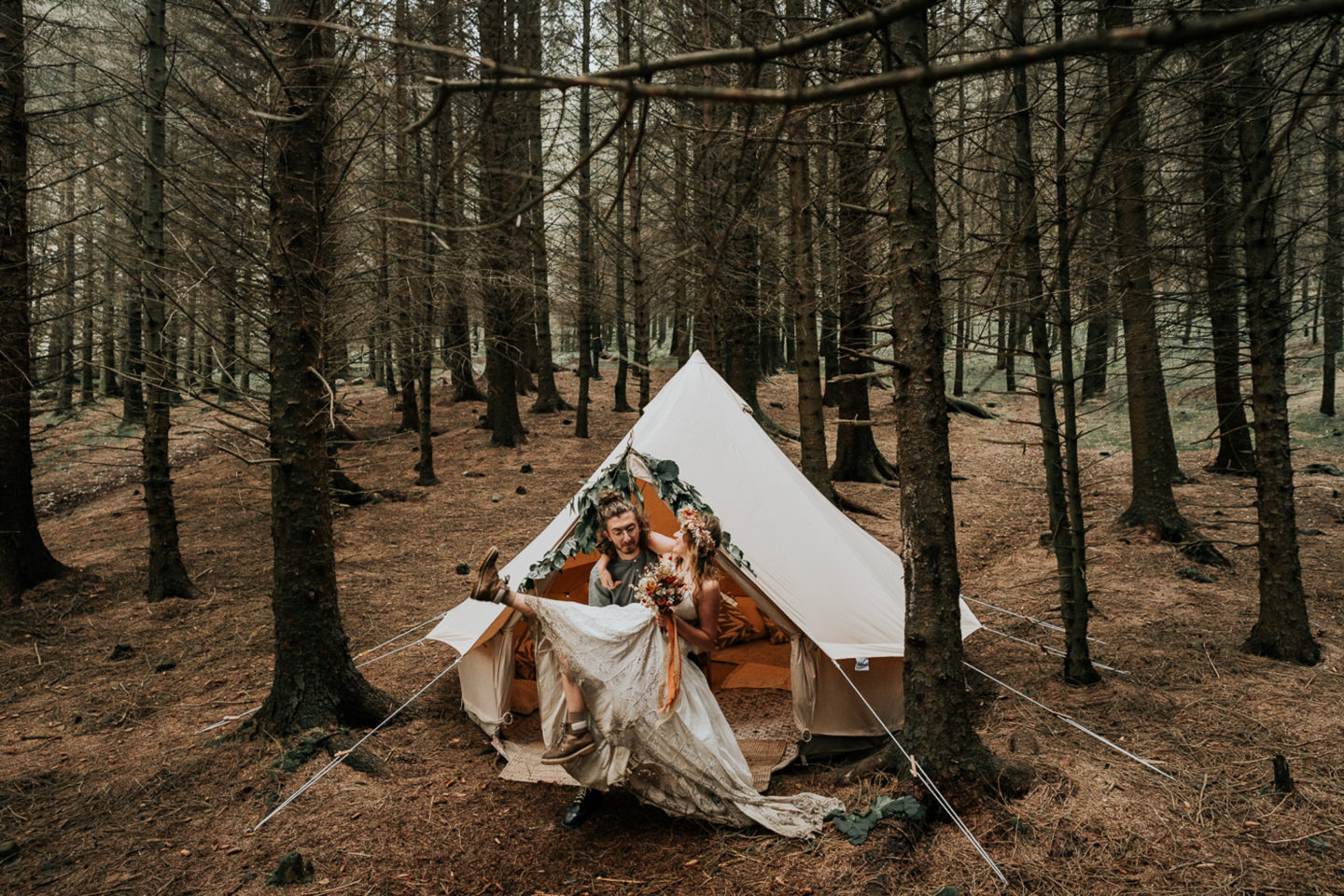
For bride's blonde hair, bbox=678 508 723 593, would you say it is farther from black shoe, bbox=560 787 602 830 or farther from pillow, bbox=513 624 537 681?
pillow, bbox=513 624 537 681

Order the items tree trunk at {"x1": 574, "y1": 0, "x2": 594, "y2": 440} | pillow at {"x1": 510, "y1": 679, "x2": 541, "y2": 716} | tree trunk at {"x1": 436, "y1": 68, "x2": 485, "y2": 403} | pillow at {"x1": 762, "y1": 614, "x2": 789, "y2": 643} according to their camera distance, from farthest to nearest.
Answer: tree trunk at {"x1": 574, "y1": 0, "x2": 594, "y2": 440} < tree trunk at {"x1": 436, "y1": 68, "x2": 485, "y2": 403} < pillow at {"x1": 762, "y1": 614, "x2": 789, "y2": 643} < pillow at {"x1": 510, "y1": 679, "x2": 541, "y2": 716}

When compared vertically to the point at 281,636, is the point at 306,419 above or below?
above

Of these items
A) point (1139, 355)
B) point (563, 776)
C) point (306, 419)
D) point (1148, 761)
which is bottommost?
point (563, 776)

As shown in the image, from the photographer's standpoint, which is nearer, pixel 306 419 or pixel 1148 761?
pixel 1148 761

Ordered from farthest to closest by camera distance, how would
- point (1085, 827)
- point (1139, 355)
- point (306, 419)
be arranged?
1. point (1139, 355)
2. point (306, 419)
3. point (1085, 827)

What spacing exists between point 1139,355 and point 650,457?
592 cm

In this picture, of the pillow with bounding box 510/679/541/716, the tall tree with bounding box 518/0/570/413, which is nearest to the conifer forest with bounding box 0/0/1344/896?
the pillow with bounding box 510/679/541/716

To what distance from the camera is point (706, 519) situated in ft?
12.4

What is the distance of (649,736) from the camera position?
11.3ft

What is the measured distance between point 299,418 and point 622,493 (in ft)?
5.80

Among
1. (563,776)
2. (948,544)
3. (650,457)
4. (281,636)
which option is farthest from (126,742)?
(948,544)

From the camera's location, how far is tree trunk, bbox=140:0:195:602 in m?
6.35

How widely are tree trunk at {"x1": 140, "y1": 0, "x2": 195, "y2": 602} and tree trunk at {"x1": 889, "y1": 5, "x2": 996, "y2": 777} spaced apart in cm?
574

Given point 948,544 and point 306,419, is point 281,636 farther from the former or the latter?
point 948,544
